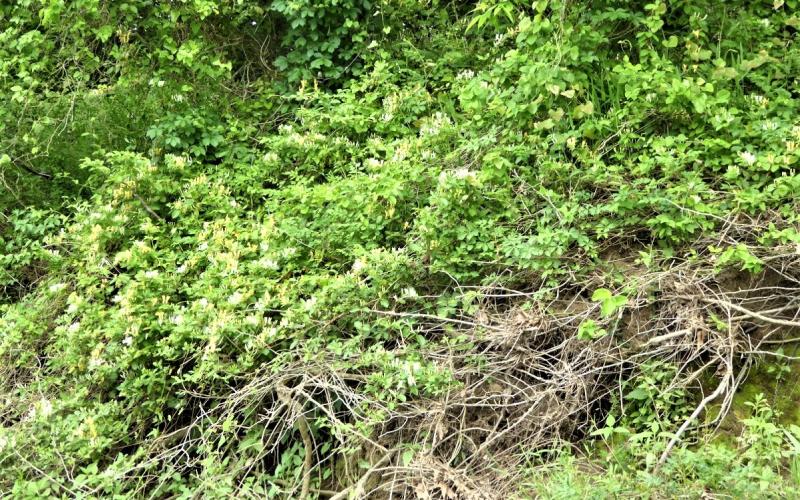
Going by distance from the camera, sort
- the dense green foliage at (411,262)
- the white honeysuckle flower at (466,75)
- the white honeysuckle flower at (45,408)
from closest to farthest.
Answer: the dense green foliage at (411,262)
the white honeysuckle flower at (45,408)
the white honeysuckle flower at (466,75)

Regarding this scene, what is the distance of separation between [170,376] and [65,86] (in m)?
3.34

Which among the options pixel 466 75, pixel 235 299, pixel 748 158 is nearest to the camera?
pixel 748 158

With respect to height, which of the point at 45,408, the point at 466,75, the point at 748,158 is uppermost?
the point at 466,75

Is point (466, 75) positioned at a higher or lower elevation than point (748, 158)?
higher

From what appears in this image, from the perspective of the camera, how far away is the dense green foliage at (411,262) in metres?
2.98

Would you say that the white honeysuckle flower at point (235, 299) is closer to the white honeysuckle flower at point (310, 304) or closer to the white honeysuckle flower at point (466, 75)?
the white honeysuckle flower at point (310, 304)

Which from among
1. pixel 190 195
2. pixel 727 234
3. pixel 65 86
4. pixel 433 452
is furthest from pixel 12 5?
pixel 727 234

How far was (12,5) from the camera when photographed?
562 centimetres

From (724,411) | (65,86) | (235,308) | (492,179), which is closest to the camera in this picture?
(724,411)

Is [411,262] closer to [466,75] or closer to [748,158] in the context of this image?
[748,158]

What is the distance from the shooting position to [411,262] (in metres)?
3.48

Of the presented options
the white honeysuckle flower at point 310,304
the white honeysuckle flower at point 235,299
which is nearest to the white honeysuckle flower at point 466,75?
the white honeysuckle flower at point 310,304

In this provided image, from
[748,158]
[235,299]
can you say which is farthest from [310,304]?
[748,158]

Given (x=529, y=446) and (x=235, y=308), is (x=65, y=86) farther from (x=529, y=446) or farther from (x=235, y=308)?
(x=529, y=446)
